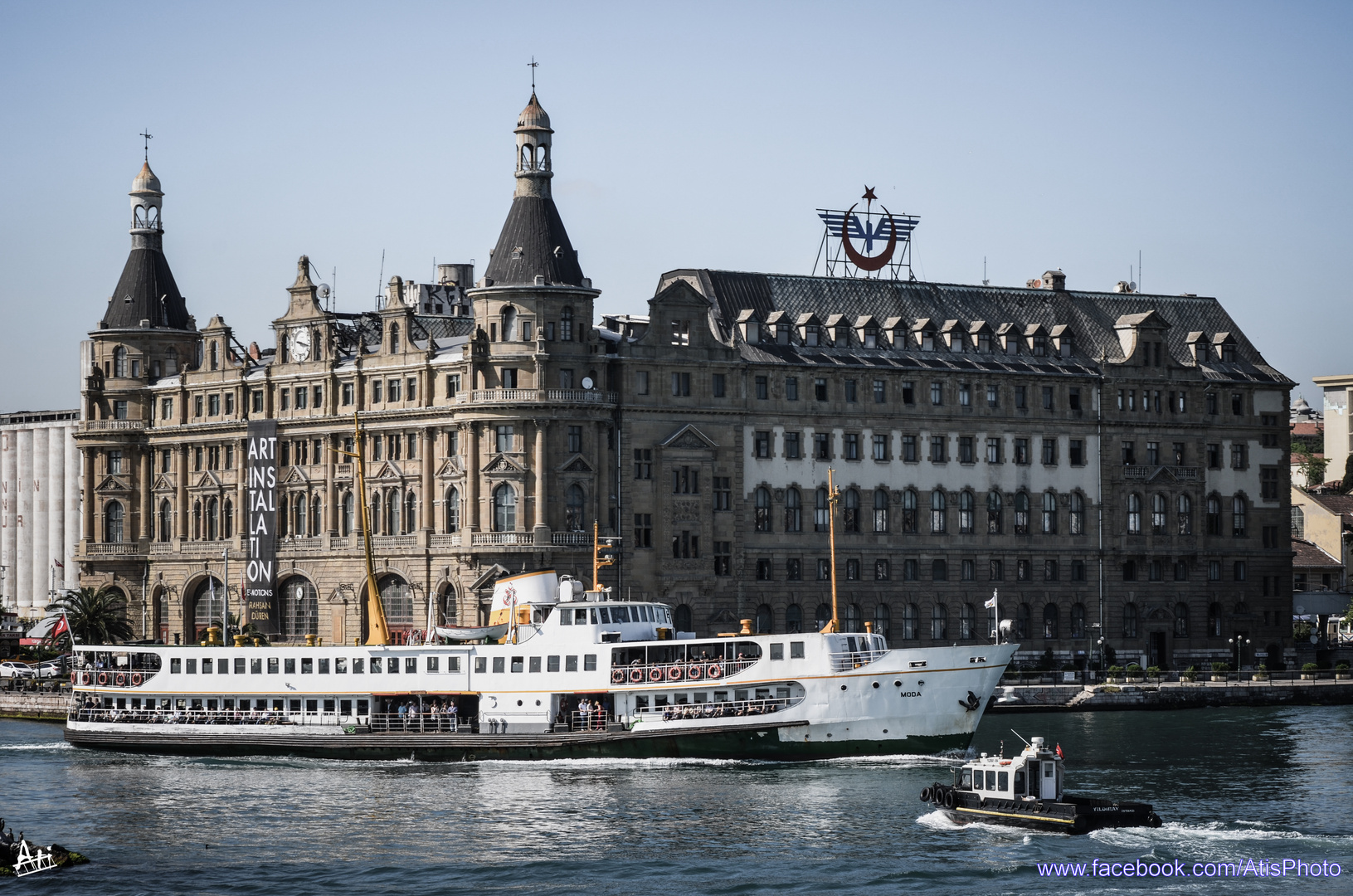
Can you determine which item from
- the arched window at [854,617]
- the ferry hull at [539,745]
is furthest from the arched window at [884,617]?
the ferry hull at [539,745]

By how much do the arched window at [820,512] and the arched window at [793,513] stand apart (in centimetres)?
118

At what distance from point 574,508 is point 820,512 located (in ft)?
62.2

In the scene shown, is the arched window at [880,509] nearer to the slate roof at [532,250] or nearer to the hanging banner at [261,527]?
the slate roof at [532,250]

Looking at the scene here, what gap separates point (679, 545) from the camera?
147 meters

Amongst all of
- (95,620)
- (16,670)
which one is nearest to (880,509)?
(95,620)

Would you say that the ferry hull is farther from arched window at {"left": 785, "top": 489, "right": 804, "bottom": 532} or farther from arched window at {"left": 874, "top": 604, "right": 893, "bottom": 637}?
arched window at {"left": 874, "top": 604, "right": 893, "bottom": 637}

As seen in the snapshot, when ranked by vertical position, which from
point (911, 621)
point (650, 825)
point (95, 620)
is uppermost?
point (95, 620)

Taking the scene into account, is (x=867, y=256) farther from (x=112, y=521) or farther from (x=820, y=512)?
(x=112, y=521)

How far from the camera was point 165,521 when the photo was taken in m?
166

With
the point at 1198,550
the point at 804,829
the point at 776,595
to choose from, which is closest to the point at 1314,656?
the point at 1198,550

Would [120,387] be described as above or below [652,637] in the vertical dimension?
above

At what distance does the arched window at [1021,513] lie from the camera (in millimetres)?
158125

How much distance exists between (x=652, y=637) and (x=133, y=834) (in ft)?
101

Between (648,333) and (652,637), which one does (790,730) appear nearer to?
(652,637)
